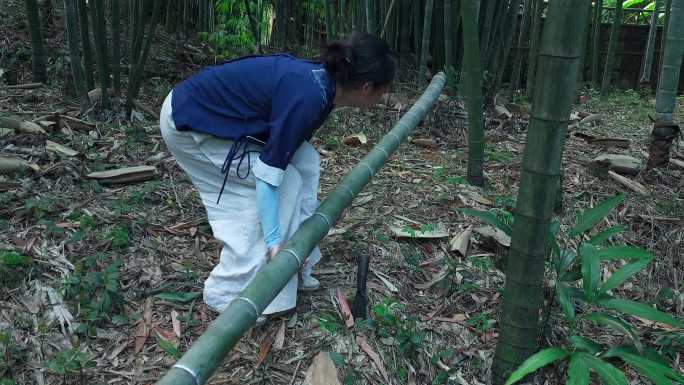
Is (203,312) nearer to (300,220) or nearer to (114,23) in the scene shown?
(300,220)

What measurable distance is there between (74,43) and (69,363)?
243cm

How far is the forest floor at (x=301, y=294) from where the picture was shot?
184cm

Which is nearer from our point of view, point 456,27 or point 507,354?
point 507,354

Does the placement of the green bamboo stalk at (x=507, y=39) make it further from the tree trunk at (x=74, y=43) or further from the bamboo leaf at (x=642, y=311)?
the bamboo leaf at (x=642, y=311)

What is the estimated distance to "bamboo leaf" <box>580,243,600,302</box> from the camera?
152 centimetres

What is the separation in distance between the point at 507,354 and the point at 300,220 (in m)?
0.85

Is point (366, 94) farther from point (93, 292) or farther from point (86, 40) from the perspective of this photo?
point (86, 40)

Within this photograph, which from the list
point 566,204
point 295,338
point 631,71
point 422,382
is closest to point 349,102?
point 295,338

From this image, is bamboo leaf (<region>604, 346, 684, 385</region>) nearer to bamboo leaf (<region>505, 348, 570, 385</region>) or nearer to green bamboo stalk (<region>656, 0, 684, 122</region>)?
bamboo leaf (<region>505, 348, 570, 385</region>)

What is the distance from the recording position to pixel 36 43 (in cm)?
387

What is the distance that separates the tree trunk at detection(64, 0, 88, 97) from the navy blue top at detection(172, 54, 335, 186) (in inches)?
72.2

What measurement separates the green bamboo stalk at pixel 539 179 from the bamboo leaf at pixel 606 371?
0.22 metres

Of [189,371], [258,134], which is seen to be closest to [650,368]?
[189,371]

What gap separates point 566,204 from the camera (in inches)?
114
